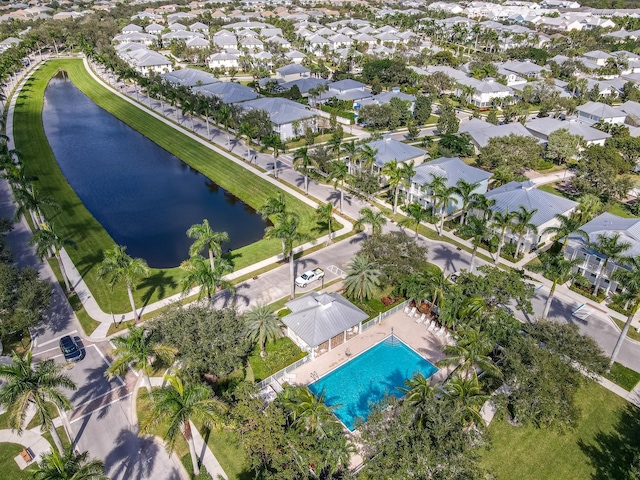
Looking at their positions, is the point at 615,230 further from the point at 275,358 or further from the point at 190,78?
the point at 190,78

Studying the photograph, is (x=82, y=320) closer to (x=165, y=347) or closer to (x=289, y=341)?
(x=165, y=347)

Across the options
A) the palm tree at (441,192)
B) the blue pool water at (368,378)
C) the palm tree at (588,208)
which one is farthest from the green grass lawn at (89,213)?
the palm tree at (588,208)

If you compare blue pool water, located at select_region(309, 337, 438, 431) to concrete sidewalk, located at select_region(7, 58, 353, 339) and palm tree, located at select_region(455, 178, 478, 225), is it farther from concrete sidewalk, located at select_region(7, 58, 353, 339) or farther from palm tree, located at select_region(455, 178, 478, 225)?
palm tree, located at select_region(455, 178, 478, 225)

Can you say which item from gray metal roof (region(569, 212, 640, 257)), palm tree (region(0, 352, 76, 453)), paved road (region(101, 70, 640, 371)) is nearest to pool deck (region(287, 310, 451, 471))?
paved road (region(101, 70, 640, 371))

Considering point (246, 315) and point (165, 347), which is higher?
point (165, 347)

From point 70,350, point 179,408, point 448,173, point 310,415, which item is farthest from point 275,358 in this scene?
point 448,173

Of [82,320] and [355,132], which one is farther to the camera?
[355,132]

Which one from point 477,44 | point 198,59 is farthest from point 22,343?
point 477,44
